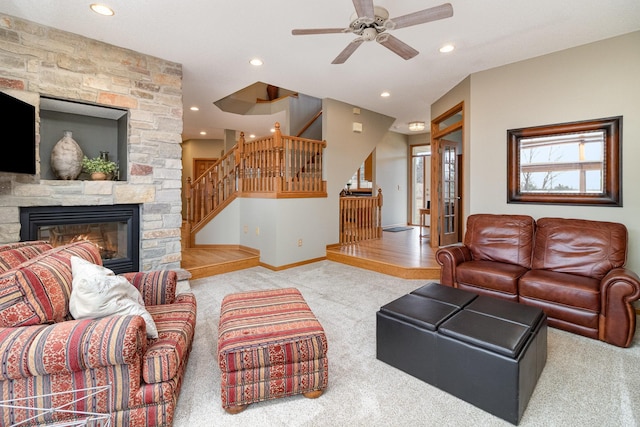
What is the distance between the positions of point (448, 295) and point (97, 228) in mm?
3814

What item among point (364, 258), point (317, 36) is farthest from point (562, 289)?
point (317, 36)

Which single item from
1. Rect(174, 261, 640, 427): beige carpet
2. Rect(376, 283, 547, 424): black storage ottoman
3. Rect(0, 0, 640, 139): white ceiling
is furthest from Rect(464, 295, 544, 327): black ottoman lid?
Rect(0, 0, 640, 139): white ceiling

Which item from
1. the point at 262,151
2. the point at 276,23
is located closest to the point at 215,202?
the point at 262,151

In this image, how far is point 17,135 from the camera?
271 centimetres

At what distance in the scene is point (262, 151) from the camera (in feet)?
16.9

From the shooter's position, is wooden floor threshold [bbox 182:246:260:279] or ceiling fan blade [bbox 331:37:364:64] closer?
ceiling fan blade [bbox 331:37:364:64]

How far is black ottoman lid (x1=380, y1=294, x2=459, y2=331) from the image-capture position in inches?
78.5

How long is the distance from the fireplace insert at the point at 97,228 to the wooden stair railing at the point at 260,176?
201 cm

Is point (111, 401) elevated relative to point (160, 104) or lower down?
lower down

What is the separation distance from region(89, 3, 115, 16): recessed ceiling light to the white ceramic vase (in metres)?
1.40

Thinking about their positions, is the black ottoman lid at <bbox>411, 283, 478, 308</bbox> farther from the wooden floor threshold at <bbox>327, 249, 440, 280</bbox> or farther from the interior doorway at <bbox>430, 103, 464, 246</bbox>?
the interior doorway at <bbox>430, 103, 464, 246</bbox>

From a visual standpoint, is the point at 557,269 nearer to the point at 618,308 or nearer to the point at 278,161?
the point at 618,308

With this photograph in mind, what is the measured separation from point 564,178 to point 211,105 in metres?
5.67

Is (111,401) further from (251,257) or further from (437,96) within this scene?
(437,96)
